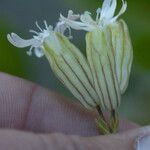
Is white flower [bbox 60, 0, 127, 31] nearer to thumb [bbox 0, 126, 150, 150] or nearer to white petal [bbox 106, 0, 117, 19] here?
white petal [bbox 106, 0, 117, 19]

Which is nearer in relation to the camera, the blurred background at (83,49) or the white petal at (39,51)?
the white petal at (39,51)

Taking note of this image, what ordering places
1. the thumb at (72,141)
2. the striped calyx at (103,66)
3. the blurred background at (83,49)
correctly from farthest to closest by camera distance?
the blurred background at (83,49) < the striped calyx at (103,66) < the thumb at (72,141)

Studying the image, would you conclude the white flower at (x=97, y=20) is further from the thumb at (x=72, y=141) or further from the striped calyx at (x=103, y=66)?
the thumb at (x=72, y=141)

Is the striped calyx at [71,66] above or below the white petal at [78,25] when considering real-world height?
below

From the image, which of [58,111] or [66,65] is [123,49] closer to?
[66,65]

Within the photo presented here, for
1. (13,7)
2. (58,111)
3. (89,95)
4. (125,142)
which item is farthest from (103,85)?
(13,7)

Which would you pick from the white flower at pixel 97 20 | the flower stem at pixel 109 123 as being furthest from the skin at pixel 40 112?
the white flower at pixel 97 20

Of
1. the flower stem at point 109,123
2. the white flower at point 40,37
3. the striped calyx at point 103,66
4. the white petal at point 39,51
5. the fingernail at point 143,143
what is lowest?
the fingernail at point 143,143
